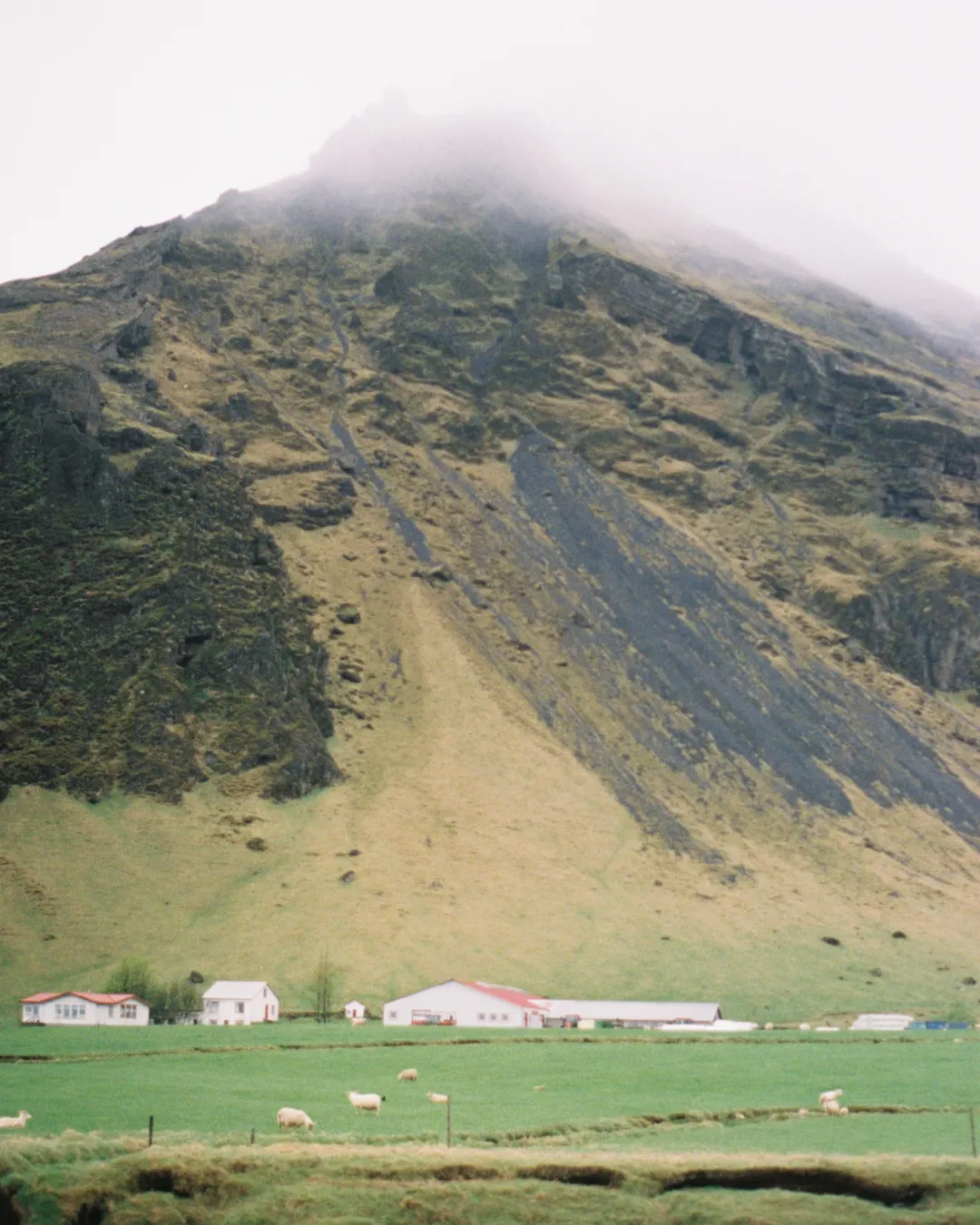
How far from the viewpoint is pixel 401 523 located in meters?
182

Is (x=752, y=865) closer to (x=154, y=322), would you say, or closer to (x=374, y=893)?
(x=374, y=893)

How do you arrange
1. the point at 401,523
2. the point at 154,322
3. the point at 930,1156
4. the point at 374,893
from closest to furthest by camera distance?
1. the point at 930,1156
2. the point at 374,893
3. the point at 401,523
4. the point at 154,322

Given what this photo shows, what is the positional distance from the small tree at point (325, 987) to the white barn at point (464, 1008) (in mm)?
4684

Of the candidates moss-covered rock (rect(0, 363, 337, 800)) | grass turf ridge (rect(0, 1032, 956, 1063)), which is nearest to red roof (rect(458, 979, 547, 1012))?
grass turf ridge (rect(0, 1032, 956, 1063))

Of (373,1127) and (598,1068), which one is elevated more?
(373,1127)

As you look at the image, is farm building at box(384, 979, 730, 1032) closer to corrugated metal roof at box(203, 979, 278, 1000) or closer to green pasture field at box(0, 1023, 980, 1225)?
A: corrugated metal roof at box(203, 979, 278, 1000)

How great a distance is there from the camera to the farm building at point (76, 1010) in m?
91.6

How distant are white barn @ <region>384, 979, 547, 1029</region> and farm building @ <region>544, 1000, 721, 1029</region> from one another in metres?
3.15

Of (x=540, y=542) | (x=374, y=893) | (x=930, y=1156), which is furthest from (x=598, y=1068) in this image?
(x=540, y=542)

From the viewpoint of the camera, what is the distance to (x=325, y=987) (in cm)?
10112

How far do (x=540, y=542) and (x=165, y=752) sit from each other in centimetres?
6902

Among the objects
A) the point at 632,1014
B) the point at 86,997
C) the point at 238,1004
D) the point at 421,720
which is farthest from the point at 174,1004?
the point at 421,720

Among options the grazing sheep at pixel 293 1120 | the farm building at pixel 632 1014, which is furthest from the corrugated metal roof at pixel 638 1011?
the grazing sheep at pixel 293 1120

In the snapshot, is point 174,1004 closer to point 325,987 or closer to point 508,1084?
point 325,987
